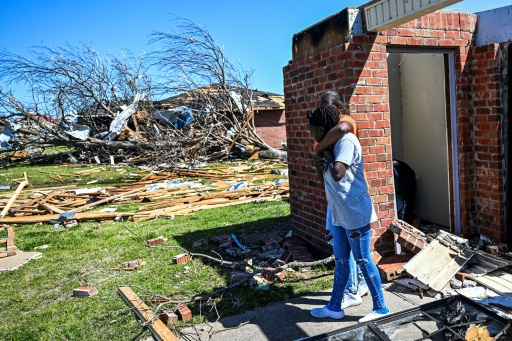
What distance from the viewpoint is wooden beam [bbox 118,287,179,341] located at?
12.3 feet

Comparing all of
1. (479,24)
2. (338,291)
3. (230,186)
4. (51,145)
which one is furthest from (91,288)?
(51,145)

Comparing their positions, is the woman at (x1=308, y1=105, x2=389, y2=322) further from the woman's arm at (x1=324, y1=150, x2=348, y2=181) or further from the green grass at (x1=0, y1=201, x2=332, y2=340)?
the green grass at (x1=0, y1=201, x2=332, y2=340)

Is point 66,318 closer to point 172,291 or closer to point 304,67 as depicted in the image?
point 172,291

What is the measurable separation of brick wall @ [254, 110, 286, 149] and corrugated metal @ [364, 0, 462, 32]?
79.5 ft

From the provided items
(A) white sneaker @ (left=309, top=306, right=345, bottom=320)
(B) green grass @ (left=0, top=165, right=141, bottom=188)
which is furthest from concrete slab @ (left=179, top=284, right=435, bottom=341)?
(B) green grass @ (left=0, top=165, right=141, bottom=188)

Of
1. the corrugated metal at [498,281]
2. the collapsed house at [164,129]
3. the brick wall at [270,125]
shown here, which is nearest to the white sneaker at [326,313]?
the corrugated metal at [498,281]

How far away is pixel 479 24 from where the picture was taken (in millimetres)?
5684

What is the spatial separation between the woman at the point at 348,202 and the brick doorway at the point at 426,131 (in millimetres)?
2736

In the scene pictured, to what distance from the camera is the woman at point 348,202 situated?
3.60 m

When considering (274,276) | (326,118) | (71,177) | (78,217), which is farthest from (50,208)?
(326,118)

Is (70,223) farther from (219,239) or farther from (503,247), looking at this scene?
(503,247)

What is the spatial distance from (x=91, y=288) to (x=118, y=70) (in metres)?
18.9

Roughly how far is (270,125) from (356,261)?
26327 millimetres

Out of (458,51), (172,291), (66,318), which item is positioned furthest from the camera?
(458,51)
